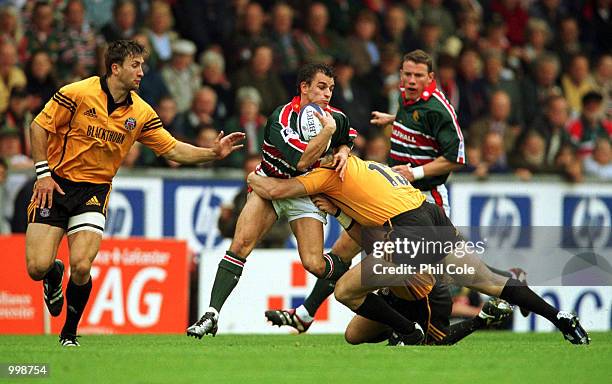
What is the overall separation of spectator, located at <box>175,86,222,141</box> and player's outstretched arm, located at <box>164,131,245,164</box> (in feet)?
17.8

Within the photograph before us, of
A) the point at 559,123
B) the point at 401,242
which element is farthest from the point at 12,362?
the point at 559,123

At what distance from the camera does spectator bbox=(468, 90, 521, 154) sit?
18375 millimetres

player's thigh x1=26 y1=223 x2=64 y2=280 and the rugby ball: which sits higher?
the rugby ball

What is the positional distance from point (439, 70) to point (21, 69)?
5.68m

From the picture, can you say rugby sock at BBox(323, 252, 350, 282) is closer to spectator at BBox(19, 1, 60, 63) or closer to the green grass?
the green grass

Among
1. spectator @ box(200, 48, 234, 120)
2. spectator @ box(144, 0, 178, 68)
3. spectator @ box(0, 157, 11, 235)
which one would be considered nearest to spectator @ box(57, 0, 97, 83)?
spectator @ box(144, 0, 178, 68)

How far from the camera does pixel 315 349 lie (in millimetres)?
10547

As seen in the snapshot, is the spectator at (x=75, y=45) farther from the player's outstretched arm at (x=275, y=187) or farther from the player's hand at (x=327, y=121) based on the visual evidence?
the player's hand at (x=327, y=121)

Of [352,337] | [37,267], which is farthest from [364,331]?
[37,267]

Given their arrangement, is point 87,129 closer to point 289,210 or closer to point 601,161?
point 289,210

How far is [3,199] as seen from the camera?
15391 mm

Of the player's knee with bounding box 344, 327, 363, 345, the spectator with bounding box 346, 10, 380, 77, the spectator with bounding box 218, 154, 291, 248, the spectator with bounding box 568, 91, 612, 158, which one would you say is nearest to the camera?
the player's knee with bounding box 344, 327, 363, 345

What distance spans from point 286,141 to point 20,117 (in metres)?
6.03

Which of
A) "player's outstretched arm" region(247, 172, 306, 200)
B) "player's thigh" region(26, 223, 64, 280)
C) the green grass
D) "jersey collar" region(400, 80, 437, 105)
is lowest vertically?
the green grass
